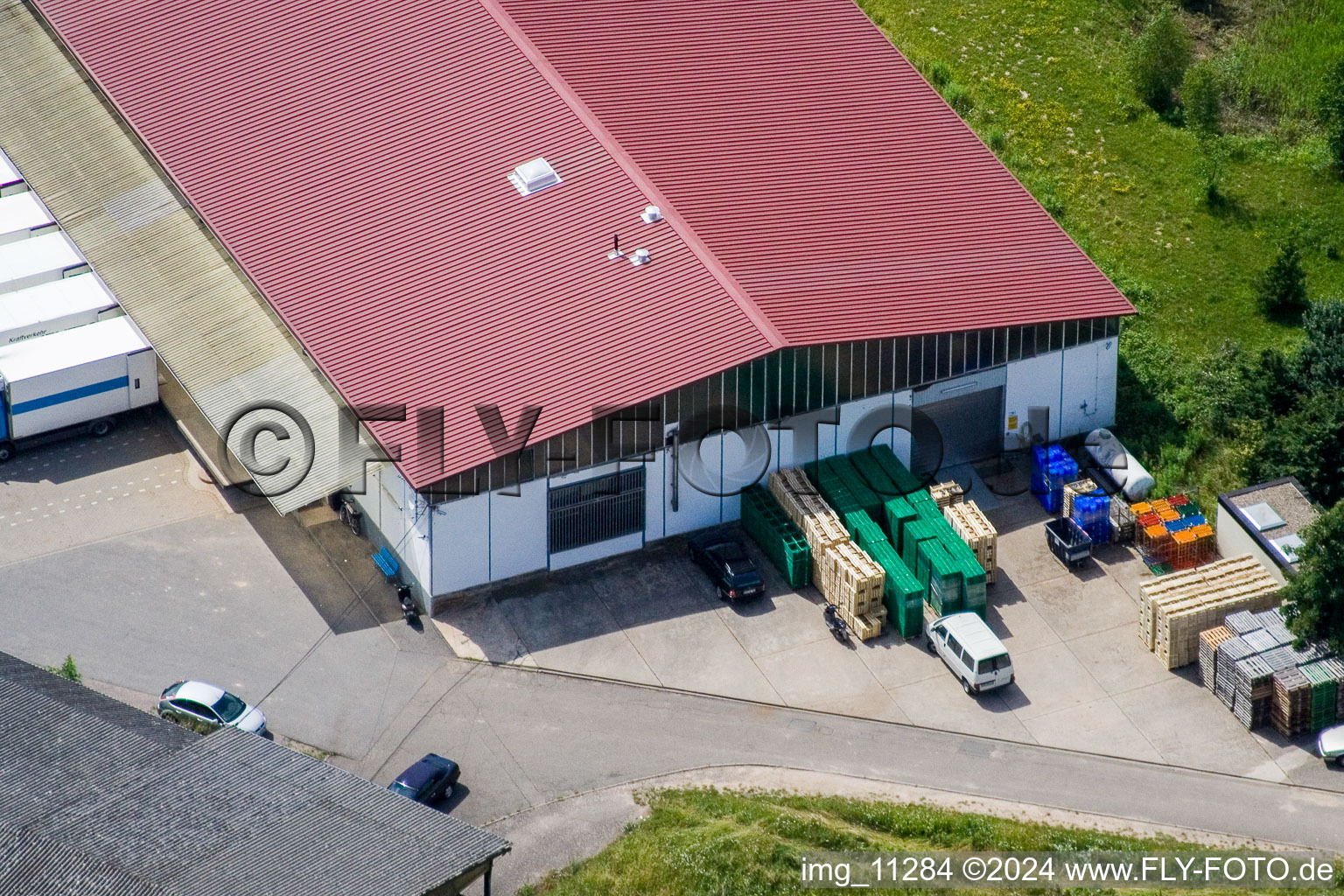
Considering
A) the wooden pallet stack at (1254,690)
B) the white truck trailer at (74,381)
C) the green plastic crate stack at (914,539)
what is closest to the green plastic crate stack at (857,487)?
the green plastic crate stack at (914,539)

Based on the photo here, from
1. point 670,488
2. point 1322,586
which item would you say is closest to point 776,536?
point 670,488

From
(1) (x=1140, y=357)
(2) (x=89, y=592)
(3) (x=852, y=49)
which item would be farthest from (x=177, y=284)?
(1) (x=1140, y=357)

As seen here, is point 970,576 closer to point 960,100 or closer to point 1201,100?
point 960,100

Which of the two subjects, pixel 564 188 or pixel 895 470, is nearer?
pixel 895 470

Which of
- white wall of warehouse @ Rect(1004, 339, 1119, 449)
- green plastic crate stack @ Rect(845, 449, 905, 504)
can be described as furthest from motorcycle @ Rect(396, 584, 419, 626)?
white wall of warehouse @ Rect(1004, 339, 1119, 449)

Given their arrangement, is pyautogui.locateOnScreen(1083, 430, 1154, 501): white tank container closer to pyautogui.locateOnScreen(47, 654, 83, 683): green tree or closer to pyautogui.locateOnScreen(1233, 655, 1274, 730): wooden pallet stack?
pyautogui.locateOnScreen(1233, 655, 1274, 730): wooden pallet stack

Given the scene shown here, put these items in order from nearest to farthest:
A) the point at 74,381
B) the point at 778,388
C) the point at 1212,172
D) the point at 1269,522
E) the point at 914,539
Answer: the point at 914,539 → the point at 1269,522 → the point at 778,388 → the point at 74,381 → the point at 1212,172

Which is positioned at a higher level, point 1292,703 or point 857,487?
point 857,487
